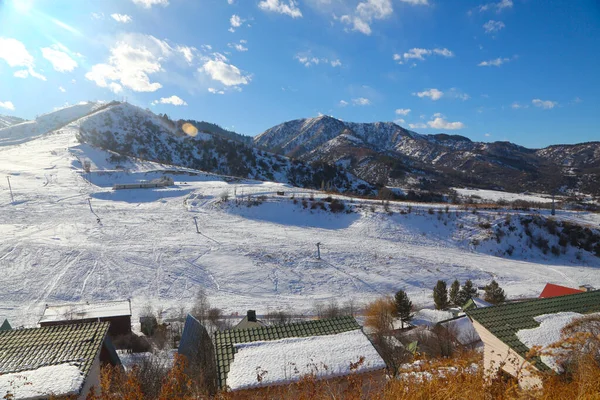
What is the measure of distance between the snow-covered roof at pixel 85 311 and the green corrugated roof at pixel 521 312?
60.3ft

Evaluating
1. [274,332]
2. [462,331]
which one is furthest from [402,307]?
[274,332]

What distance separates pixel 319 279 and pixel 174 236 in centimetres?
1602

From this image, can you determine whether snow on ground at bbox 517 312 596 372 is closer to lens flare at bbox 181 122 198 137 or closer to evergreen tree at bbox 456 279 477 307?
evergreen tree at bbox 456 279 477 307

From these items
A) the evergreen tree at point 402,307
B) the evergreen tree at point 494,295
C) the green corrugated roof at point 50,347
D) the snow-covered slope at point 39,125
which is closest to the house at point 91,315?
the green corrugated roof at point 50,347

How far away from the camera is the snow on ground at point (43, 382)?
586cm

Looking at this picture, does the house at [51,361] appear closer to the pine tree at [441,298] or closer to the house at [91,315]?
the house at [91,315]

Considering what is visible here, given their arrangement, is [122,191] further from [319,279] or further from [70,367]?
[70,367]

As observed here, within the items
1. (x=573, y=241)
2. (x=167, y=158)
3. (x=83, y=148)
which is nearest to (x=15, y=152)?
(x=83, y=148)

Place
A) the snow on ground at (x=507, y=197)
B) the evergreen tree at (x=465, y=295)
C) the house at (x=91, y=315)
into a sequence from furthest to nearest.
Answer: the snow on ground at (x=507, y=197) → the evergreen tree at (x=465, y=295) → the house at (x=91, y=315)

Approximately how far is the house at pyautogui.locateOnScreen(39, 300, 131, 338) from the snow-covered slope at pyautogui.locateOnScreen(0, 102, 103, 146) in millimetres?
119232

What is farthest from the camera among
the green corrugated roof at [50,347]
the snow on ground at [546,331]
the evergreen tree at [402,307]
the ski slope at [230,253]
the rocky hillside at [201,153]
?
the rocky hillside at [201,153]

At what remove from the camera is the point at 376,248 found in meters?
34.2

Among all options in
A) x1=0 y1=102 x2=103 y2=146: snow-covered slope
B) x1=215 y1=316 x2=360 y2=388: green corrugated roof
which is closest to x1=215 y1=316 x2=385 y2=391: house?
x1=215 y1=316 x2=360 y2=388: green corrugated roof

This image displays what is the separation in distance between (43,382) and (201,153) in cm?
11136
